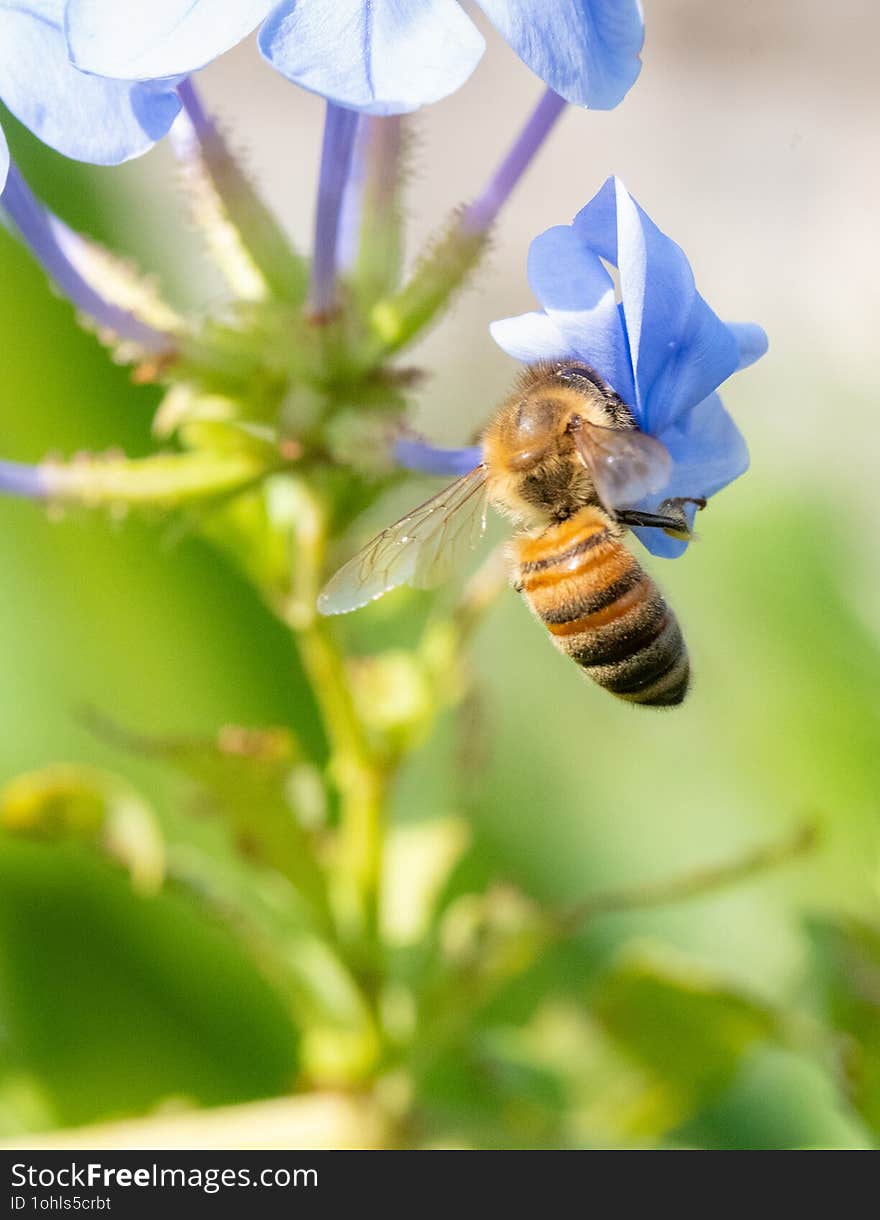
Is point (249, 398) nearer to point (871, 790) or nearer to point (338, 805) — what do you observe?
point (338, 805)

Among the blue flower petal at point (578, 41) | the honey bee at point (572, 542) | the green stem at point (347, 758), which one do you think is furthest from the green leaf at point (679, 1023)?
the blue flower petal at point (578, 41)

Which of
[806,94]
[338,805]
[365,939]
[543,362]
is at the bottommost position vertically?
[365,939]

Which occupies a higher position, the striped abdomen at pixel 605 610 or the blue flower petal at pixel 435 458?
the blue flower petal at pixel 435 458

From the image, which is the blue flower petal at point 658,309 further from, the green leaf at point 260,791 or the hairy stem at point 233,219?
the green leaf at point 260,791

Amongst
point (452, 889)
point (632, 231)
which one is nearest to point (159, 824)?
point (452, 889)

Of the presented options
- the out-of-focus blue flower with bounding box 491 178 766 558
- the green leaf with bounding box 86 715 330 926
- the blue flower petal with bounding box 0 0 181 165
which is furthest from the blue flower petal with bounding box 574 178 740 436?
the green leaf with bounding box 86 715 330 926

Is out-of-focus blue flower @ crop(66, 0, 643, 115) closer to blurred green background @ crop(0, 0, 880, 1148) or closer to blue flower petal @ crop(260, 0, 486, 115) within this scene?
blue flower petal @ crop(260, 0, 486, 115)

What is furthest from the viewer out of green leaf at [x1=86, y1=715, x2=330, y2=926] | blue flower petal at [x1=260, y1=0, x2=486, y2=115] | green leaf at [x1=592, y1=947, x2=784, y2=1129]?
green leaf at [x1=592, y1=947, x2=784, y2=1129]
